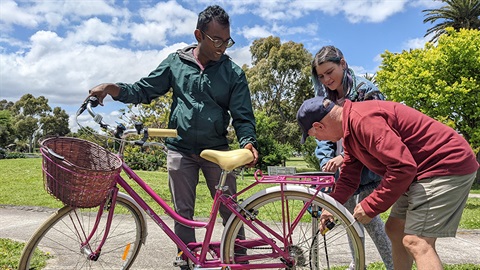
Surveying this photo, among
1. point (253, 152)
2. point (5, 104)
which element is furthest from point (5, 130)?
point (253, 152)

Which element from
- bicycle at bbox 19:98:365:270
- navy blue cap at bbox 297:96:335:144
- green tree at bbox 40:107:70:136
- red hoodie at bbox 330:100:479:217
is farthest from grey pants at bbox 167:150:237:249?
green tree at bbox 40:107:70:136

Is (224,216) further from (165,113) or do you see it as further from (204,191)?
(165,113)

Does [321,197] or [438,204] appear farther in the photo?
[321,197]

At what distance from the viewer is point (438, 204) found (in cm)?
222

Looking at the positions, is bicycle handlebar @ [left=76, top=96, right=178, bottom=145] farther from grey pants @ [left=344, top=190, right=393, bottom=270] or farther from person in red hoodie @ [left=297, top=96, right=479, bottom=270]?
grey pants @ [left=344, top=190, right=393, bottom=270]

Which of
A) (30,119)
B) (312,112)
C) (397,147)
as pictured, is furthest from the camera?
(30,119)

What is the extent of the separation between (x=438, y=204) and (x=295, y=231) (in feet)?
3.26

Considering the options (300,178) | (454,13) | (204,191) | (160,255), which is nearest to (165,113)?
(204,191)

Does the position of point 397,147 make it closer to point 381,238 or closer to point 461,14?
point 381,238

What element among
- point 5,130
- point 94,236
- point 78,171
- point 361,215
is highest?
point 78,171

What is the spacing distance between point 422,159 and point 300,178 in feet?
2.57

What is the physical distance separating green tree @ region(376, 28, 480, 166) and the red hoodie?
19.7 m

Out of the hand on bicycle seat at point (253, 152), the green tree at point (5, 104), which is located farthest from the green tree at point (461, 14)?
the green tree at point (5, 104)

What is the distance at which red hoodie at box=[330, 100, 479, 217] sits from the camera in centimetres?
208
